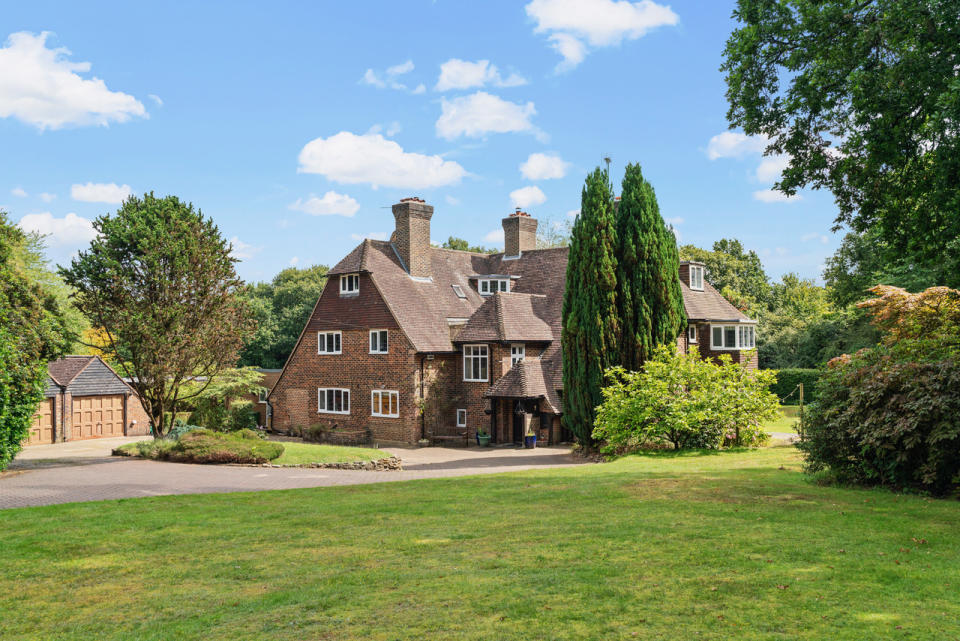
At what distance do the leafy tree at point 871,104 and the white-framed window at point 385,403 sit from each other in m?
23.0

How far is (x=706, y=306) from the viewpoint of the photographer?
125ft

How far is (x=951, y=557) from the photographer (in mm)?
8305

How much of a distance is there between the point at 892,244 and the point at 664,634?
12.7m

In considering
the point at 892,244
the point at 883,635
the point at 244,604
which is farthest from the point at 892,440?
the point at 244,604

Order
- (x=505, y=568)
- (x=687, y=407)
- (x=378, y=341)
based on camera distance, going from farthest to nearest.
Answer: (x=378, y=341) < (x=687, y=407) < (x=505, y=568)

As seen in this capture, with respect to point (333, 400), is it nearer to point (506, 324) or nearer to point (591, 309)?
point (506, 324)

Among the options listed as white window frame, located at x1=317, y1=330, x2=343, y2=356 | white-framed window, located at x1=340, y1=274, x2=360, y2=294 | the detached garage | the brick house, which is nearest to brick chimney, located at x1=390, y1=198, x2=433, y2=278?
the brick house

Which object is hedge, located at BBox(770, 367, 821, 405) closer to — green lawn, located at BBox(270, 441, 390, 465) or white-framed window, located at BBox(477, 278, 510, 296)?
white-framed window, located at BBox(477, 278, 510, 296)

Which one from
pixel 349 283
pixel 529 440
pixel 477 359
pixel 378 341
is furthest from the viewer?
pixel 349 283

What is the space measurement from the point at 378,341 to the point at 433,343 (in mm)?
2898

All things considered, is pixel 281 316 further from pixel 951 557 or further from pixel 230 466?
pixel 951 557

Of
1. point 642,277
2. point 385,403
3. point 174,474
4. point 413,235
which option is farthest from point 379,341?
point 174,474

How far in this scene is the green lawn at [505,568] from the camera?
645 centimetres

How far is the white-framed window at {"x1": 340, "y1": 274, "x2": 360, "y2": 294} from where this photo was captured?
37.4m
